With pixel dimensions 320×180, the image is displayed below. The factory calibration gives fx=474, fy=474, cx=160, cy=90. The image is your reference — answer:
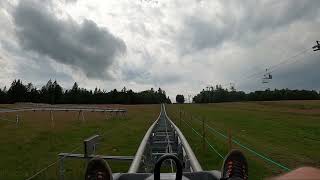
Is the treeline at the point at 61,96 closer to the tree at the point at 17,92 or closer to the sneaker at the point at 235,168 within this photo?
the tree at the point at 17,92

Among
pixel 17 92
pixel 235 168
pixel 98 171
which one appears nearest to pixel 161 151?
pixel 235 168

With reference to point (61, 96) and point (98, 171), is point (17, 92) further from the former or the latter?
point (98, 171)

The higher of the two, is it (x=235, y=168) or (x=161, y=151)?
(x=235, y=168)

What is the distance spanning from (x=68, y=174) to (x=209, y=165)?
4.40 meters

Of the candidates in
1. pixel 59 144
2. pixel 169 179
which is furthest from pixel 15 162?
pixel 169 179

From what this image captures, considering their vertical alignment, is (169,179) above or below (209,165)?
above

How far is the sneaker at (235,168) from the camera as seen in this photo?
4113mm

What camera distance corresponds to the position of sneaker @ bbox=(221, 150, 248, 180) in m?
4.11

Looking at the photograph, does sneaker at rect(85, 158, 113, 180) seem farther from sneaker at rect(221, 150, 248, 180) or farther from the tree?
the tree

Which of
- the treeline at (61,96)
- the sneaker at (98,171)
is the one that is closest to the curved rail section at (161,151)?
the sneaker at (98,171)

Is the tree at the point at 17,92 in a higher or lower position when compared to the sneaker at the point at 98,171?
higher

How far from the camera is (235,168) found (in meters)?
4.12

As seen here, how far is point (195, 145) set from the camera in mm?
20625

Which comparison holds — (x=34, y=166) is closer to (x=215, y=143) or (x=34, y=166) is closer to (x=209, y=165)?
(x=209, y=165)
